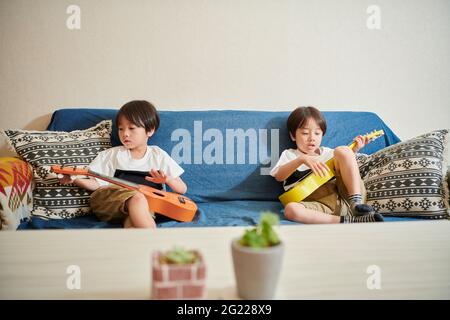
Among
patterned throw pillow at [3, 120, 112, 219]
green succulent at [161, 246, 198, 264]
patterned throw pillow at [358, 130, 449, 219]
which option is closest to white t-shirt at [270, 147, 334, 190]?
patterned throw pillow at [358, 130, 449, 219]

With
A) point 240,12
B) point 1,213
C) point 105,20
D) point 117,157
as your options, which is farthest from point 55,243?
point 240,12

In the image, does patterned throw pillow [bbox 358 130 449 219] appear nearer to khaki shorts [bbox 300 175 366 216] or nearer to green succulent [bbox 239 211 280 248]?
khaki shorts [bbox 300 175 366 216]

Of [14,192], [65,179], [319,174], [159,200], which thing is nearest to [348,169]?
[319,174]

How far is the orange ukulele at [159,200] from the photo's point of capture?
130cm

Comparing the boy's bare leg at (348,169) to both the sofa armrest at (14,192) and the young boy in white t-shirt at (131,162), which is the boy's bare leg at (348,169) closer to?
the young boy in white t-shirt at (131,162)

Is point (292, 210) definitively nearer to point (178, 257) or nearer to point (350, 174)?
point (350, 174)

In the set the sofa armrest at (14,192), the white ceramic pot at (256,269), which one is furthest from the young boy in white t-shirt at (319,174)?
the sofa armrest at (14,192)

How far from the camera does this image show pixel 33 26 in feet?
6.02

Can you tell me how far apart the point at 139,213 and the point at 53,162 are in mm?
461

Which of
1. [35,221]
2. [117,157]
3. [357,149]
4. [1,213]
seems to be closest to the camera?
[1,213]

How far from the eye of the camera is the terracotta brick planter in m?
0.47

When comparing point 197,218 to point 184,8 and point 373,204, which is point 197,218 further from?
point 184,8

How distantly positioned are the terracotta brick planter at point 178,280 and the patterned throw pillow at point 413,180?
43.6 inches

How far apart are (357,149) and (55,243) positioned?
4.39 feet
